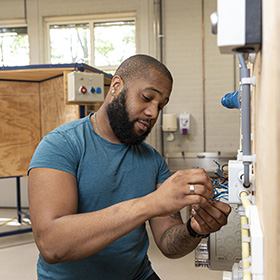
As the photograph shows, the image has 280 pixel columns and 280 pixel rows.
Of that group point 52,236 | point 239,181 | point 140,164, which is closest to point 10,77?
point 140,164

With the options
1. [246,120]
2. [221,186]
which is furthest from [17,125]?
[246,120]

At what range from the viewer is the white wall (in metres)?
4.25

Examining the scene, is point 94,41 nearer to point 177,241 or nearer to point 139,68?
point 139,68

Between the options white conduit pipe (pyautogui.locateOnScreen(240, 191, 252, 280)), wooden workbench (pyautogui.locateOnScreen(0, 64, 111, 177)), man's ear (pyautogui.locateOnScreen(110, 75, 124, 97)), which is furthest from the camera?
wooden workbench (pyautogui.locateOnScreen(0, 64, 111, 177))

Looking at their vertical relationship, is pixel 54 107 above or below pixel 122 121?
above

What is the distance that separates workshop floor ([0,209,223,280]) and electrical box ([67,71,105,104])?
1362mm

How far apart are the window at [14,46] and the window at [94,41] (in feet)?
1.16

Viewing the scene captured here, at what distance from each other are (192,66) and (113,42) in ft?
3.57

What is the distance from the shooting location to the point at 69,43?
468cm

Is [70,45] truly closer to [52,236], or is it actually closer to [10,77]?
[10,77]

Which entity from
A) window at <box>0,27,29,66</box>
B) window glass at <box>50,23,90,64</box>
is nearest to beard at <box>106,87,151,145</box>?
window glass at <box>50,23,90,64</box>

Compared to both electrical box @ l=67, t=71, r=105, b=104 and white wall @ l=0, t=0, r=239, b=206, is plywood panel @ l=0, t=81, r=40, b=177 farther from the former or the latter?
white wall @ l=0, t=0, r=239, b=206

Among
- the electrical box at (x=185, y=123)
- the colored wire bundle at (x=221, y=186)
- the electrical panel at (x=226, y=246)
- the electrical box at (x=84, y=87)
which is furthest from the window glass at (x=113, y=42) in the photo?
the electrical panel at (x=226, y=246)

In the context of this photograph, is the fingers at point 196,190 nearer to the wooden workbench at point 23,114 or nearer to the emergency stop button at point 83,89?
the emergency stop button at point 83,89
